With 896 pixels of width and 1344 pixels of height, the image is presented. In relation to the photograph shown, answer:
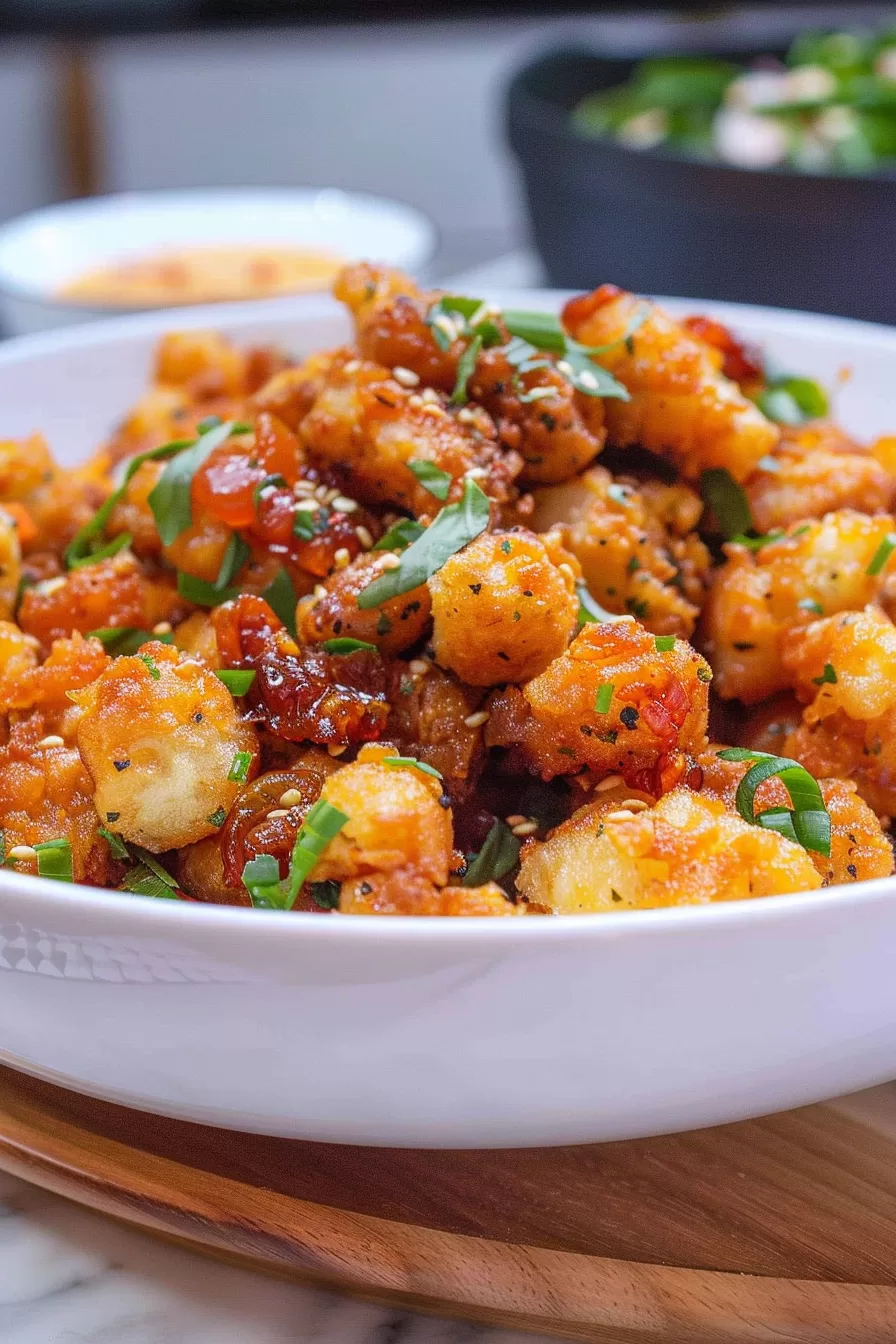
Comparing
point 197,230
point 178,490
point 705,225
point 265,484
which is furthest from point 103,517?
point 197,230

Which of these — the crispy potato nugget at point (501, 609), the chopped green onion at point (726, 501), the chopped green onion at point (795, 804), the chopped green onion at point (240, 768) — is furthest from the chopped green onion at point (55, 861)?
the chopped green onion at point (726, 501)

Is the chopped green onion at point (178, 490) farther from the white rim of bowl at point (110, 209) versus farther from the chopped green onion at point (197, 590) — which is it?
the white rim of bowl at point (110, 209)

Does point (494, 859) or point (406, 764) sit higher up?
point (406, 764)

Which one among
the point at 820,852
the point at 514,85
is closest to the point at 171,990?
the point at 820,852

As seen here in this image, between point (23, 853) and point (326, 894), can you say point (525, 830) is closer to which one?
point (326, 894)

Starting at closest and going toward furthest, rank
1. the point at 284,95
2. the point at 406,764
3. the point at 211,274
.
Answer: the point at 406,764 → the point at 211,274 → the point at 284,95

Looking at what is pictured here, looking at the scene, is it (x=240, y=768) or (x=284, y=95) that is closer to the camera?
(x=240, y=768)
